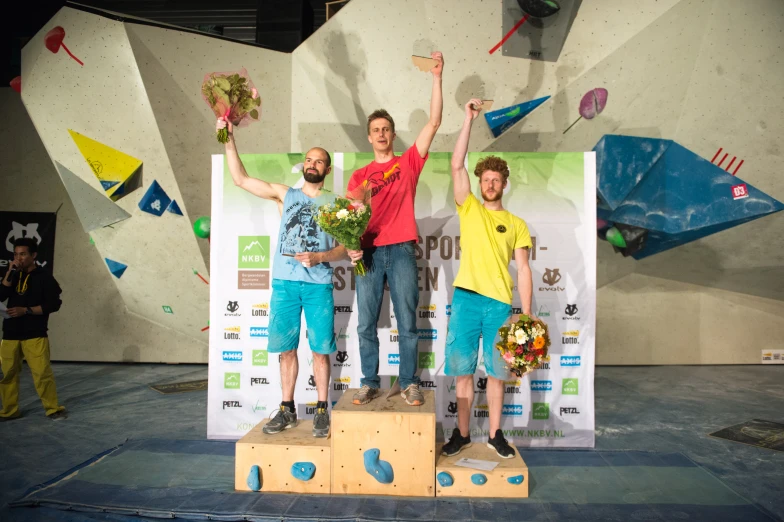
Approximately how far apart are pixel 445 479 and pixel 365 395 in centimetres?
73

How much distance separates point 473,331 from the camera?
3.47 m

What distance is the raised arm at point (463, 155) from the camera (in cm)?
342

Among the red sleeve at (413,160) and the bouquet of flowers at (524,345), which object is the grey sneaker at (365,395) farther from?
the red sleeve at (413,160)

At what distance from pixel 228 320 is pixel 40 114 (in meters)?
3.61

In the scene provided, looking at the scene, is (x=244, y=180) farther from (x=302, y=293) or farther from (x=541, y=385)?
(x=541, y=385)

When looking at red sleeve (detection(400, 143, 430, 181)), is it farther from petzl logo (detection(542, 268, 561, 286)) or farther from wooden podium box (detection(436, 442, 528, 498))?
wooden podium box (detection(436, 442, 528, 498))

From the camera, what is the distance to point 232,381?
439 cm

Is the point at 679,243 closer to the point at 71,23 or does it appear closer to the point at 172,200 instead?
the point at 172,200

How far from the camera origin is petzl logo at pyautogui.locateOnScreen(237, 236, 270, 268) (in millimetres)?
4402

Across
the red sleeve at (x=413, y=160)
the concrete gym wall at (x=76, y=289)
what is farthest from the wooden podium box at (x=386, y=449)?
the concrete gym wall at (x=76, y=289)

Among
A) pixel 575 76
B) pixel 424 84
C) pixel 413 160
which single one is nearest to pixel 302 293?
pixel 413 160

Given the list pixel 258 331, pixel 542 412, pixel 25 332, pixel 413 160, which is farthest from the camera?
pixel 25 332

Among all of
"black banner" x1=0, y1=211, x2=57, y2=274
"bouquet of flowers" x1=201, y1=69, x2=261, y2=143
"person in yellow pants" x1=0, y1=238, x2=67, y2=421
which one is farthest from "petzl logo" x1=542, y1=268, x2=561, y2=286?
"black banner" x1=0, y1=211, x2=57, y2=274

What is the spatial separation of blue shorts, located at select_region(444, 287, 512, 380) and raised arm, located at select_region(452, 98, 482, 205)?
69 cm
